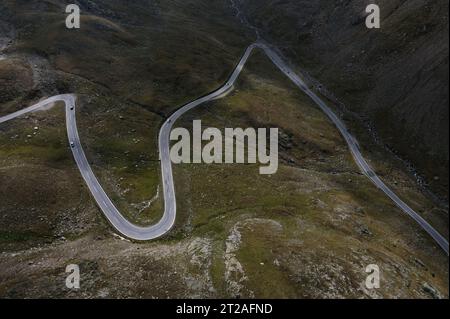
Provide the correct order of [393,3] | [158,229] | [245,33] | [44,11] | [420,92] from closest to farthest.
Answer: [158,229] → [420,92] → [393,3] → [44,11] → [245,33]

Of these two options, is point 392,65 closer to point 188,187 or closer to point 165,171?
point 188,187

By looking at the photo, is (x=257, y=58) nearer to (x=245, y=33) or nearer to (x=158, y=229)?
(x=245, y=33)

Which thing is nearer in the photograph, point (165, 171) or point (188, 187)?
point (188, 187)

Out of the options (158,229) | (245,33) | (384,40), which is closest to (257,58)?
(245,33)

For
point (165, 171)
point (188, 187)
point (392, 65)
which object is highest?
point (392, 65)

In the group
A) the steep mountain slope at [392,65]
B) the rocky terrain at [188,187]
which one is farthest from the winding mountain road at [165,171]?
the steep mountain slope at [392,65]

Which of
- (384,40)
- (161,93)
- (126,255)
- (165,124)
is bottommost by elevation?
(126,255)

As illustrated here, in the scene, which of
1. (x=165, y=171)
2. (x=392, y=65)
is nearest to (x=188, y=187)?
(x=165, y=171)
